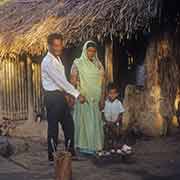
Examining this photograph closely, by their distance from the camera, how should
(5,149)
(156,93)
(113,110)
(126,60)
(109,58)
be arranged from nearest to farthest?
(5,149) < (113,110) < (156,93) < (109,58) < (126,60)

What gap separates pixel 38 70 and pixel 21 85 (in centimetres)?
60

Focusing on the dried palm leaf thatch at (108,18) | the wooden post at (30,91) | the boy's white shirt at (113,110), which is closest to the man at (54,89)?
the dried palm leaf thatch at (108,18)

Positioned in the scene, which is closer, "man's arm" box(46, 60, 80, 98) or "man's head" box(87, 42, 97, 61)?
"man's arm" box(46, 60, 80, 98)

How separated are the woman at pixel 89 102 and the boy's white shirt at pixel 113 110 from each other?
3.93 ft

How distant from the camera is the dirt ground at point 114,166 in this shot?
6.57 meters

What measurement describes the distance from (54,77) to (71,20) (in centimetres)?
282

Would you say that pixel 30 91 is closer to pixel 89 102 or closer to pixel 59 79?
pixel 89 102

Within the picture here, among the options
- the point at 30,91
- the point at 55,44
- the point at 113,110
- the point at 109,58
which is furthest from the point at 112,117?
the point at 30,91

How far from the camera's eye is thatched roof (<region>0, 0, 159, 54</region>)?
850cm

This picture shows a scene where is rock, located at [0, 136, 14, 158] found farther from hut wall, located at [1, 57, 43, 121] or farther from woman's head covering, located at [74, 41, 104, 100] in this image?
hut wall, located at [1, 57, 43, 121]

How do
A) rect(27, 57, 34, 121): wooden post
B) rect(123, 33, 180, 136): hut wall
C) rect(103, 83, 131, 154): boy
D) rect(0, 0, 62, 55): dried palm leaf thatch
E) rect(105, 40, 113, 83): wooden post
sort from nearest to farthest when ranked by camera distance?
rect(103, 83, 131, 154): boy
rect(123, 33, 180, 136): hut wall
rect(105, 40, 113, 83): wooden post
rect(0, 0, 62, 55): dried palm leaf thatch
rect(27, 57, 34, 121): wooden post

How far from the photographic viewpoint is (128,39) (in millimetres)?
10086

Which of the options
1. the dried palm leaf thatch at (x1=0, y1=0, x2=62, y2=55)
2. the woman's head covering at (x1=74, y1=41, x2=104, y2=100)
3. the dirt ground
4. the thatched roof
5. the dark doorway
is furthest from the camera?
the dried palm leaf thatch at (x1=0, y1=0, x2=62, y2=55)

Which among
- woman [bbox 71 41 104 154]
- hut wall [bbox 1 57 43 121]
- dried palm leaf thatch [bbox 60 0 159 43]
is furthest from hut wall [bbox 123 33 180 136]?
hut wall [bbox 1 57 43 121]
